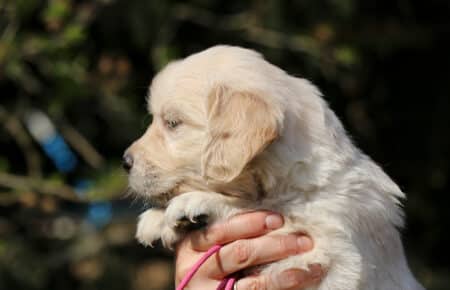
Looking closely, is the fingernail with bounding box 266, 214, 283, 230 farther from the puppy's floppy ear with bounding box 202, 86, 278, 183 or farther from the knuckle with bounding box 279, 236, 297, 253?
the puppy's floppy ear with bounding box 202, 86, 278, 183

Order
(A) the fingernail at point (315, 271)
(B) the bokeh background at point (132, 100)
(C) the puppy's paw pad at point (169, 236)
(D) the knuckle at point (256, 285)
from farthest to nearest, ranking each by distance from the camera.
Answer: (B) the bokeh background at point (132, 100) < (C) the puppy's paw pad at point (169, 236) < (D) the knuckle at point (256, 285) < (A) the fingernail at point (315, 271)

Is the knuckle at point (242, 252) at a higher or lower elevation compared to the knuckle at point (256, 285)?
higher

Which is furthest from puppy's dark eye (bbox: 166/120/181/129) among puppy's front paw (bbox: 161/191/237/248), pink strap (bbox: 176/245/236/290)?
pink strap (bbox: 176/245/236/290)

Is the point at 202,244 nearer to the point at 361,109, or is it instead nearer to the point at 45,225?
the point at 45,225

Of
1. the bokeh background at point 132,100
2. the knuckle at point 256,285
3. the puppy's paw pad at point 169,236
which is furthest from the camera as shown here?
the bokeh background at point 132,100

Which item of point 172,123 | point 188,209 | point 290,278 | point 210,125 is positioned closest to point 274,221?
point 290,278

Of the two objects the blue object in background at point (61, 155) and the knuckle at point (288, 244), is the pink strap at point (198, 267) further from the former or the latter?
the blue object in background at point (61, 155)

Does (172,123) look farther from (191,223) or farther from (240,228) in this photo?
(240,228)

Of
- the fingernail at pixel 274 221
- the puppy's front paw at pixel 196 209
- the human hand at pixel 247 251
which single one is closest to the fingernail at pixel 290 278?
the human hand at pixel 247 251
